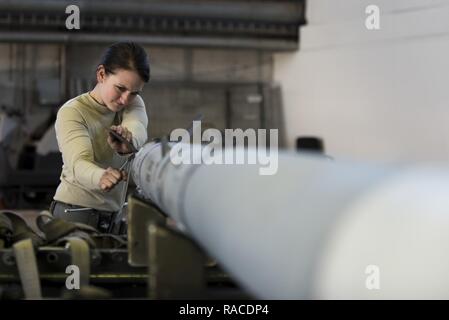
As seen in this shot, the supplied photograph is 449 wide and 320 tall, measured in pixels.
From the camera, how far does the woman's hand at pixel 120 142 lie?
4.05ft

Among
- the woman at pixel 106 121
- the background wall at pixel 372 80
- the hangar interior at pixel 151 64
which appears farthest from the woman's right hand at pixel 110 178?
the hangar interior at pixel 151 64

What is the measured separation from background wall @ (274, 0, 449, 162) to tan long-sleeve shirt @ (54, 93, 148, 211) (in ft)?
6.29

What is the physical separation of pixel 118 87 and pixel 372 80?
3.07 meters

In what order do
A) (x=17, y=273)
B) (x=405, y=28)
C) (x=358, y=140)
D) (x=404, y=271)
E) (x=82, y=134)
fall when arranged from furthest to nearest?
(x=358, y=140) → (x=405, y=28) → (x=82, y=134) → (x=17, y=273) → (x=404, y=271)

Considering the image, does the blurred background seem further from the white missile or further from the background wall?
the white missile

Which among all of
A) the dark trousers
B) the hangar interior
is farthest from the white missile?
the hangar interior

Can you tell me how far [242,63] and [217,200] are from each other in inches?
182

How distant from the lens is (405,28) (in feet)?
11.6

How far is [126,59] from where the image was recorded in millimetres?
1232

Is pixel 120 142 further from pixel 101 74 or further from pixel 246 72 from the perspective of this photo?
pixel 246 72

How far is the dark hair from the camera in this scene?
1.23 meters

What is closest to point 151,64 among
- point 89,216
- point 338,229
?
point 89,216

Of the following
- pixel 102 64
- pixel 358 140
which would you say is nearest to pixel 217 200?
pixel 102 64
